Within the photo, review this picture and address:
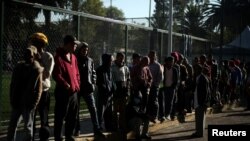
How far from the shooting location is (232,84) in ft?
68.2

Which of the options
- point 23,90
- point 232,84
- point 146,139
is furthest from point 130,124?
point 232,84

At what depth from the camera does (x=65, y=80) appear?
871 cm

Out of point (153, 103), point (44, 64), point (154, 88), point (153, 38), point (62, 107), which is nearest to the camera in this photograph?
point (44, 64)

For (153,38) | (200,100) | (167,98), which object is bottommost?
(167,98)

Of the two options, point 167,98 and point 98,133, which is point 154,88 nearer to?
point 167,98

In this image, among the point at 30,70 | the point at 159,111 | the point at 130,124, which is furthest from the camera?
the point at 159,111

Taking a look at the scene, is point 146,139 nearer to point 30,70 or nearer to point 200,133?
point 200,133

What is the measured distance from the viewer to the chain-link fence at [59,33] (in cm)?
1007

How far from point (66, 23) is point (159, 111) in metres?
A: 3.84

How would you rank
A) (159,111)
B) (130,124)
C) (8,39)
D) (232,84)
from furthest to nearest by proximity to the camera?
(232,84), (159,111), (130,124), (8,39)

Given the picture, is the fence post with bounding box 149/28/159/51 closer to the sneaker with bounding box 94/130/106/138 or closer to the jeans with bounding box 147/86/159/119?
the jeans with bounding box 147/86/159/119

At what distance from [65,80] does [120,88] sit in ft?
8.81

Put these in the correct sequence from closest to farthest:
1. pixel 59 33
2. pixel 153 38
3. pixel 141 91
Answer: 1. pixel 59 33
2. pixel 141 91
3. pixel 153 38

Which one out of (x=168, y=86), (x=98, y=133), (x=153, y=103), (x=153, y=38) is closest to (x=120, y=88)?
(x=98, y=133)
